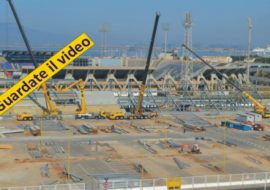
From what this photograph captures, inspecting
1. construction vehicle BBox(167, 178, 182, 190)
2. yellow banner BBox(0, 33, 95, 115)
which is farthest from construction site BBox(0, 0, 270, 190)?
yellow banner BBox(0, 33, 95, 115)

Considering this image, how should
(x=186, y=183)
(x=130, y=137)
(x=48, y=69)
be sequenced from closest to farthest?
(x=48, y=69), (x=186, y=183), (x=130, y=137)

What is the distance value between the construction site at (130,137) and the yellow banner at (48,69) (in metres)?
4.75

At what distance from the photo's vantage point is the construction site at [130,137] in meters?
15.0

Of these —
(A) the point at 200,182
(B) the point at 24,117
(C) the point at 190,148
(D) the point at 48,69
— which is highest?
(D) the point at 48,69

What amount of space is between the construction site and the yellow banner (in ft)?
15.6

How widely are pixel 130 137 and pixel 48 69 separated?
56.3 feet

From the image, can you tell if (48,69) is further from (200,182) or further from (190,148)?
(190,148)

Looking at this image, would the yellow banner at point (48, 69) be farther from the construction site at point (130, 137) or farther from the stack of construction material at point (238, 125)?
the stack of construction material at point (238, 125)

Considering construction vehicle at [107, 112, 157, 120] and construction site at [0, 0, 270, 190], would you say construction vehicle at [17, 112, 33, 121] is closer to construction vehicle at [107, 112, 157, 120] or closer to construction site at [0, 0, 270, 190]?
construction site at [0, 0, 270, 190]

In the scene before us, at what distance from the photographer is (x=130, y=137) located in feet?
79.2

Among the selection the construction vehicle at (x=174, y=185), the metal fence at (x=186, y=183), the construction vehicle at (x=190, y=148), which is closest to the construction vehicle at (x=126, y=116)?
the construction vehicle at (x=190, y=148)

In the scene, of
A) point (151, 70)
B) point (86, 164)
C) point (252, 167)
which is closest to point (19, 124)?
point (86, 164)

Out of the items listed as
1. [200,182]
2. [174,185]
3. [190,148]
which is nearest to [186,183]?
[200,182]

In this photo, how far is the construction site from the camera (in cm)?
1504
